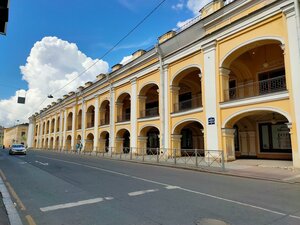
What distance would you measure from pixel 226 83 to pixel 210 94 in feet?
4.40

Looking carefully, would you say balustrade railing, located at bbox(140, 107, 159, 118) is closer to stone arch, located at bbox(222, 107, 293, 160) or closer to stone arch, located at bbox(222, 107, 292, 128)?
stone arch, located at bbox(222, 107, 293, 160)

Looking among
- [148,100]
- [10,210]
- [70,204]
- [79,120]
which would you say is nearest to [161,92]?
[148,100]

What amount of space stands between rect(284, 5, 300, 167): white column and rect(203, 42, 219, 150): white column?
16.8 ft

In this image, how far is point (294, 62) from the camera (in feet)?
43.0

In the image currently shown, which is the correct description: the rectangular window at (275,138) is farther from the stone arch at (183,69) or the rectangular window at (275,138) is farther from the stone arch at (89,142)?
the stone arch at (89,142)

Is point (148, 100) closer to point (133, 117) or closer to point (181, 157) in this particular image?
point (133, 117)

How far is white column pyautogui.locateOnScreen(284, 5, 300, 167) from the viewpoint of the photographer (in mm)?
12742

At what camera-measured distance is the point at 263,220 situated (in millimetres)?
4938

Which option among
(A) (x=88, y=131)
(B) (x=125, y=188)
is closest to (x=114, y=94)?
(A) (x=88, y=131)

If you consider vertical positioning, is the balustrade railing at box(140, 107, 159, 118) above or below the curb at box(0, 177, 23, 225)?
above

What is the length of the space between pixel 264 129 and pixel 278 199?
1389cm

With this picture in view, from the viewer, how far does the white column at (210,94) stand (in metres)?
17.1

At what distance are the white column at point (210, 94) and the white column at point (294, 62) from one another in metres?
5.11

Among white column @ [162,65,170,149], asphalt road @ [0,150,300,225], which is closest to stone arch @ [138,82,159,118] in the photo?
white column @ [162,65,170,149]
